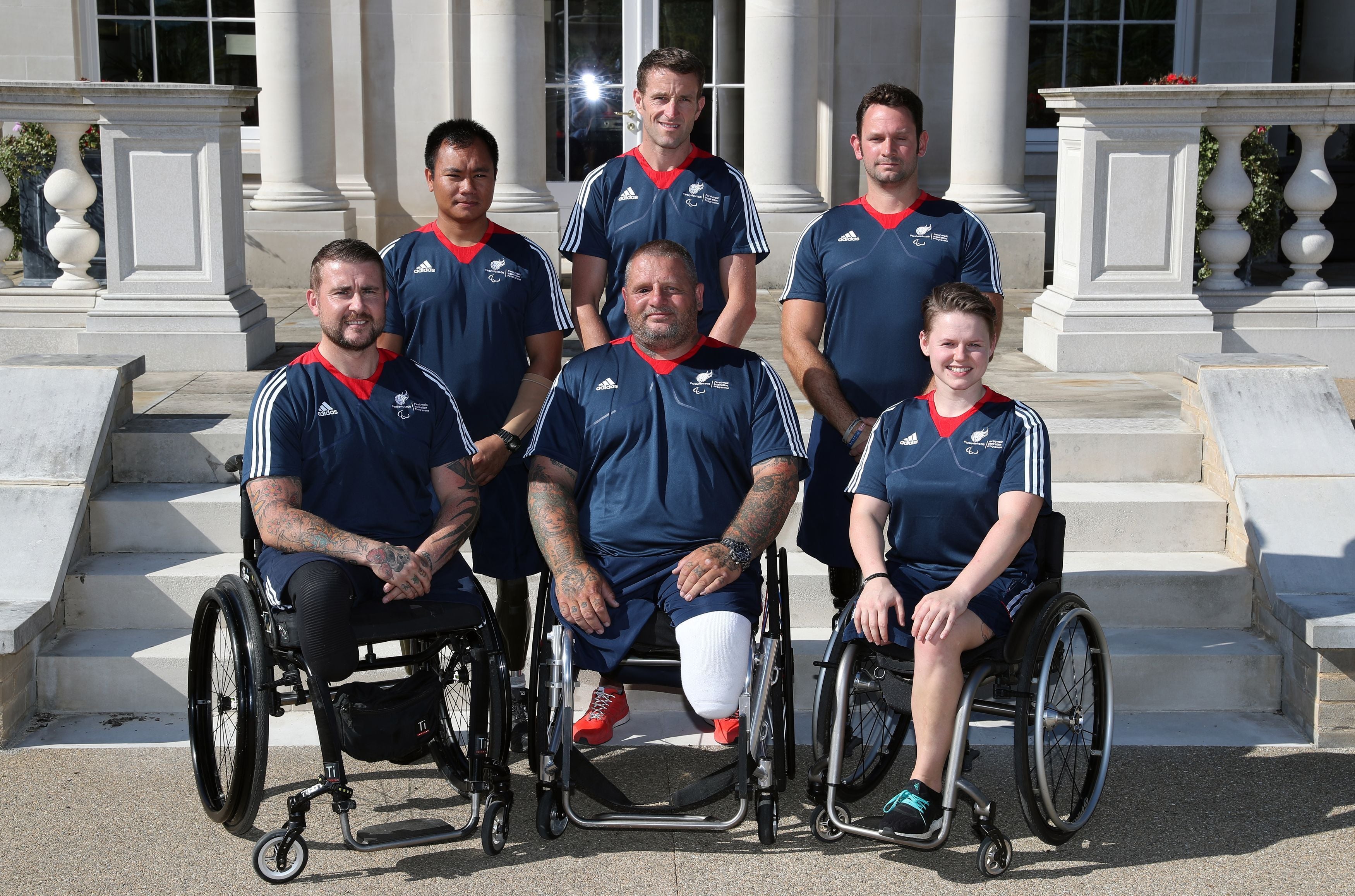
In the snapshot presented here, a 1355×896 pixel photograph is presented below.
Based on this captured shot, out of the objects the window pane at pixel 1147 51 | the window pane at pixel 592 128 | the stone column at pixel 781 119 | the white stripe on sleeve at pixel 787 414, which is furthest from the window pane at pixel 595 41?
the white stripe on sleeve at pixel 787 414

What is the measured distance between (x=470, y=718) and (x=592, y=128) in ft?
23.7

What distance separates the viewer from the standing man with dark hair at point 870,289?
13.5 feet

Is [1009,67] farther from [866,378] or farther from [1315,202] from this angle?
[866,378]

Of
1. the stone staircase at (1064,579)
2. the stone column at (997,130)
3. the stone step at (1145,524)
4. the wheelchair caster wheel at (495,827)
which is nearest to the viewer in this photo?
the wheelchair caster wheel at (495,827)

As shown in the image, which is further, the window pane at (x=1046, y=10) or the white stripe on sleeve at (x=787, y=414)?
the window pane at (x=1046, y=10)

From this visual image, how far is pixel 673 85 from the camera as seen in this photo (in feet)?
13.9

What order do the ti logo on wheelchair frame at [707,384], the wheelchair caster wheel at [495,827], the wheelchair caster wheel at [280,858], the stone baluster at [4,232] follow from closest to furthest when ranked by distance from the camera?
the wheelchair caster wheel at [280,858] → the wheelchair caster wheel at [495,827] → the ti logo on wheelchair frame at [707,384] → the stone baluster at [4,232]

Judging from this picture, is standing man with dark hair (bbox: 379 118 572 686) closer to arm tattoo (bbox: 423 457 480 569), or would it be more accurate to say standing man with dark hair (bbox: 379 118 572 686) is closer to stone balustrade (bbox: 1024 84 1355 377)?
arm tattoo (bbox: 423 457 480 569)

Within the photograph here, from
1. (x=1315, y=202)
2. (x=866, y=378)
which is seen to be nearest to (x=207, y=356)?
(x=866, y=378)

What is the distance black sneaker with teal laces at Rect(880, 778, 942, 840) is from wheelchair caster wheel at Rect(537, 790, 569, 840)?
76 cm

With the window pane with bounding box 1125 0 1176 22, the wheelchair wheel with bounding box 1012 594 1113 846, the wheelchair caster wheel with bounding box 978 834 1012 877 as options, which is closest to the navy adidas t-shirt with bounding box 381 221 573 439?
the wheelchair wheel with bounding box 1012 594 1113 846

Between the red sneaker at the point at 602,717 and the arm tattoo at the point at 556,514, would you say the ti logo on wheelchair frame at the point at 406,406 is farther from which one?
the red sneaker at the point at 602,717

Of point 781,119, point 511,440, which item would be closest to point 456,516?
point 511,440

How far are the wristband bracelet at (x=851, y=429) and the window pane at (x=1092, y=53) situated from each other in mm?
7377
